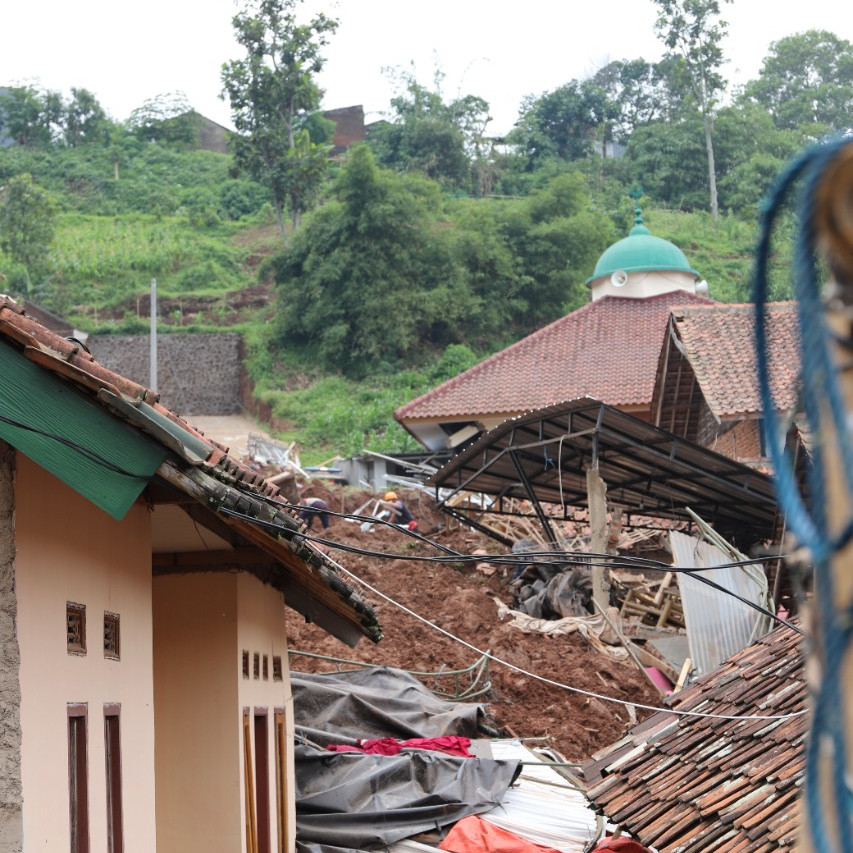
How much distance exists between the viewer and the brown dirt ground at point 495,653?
54.0 ft

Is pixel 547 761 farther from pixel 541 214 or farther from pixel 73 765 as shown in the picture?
pixel 541 214

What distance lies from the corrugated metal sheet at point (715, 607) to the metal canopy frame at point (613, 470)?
131cm

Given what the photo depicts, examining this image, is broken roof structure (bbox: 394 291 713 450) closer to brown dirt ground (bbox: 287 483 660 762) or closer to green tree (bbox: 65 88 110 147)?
brown dirt ground (bbox: 287 483 660 762)

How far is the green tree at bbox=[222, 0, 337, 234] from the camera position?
55906 millimetres

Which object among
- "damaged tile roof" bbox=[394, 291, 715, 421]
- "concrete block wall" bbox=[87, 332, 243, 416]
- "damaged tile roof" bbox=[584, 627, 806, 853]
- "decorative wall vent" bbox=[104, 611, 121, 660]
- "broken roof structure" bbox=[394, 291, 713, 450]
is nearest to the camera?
"decorative wall vent" bbox=[104, 611, 121, 660]

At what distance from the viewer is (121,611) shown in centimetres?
721

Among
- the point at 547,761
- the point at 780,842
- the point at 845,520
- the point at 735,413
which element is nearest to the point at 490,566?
the point at 735,413

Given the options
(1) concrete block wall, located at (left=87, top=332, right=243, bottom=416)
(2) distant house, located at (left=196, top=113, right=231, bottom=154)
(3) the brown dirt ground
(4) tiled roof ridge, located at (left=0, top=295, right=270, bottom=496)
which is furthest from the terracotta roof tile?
(2) distant house, located at (left=196, top=113, right=231, bottom=154)

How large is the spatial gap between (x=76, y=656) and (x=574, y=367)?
3151 centimetres

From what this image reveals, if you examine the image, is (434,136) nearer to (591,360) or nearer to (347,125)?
(347,125)

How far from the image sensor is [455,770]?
12289 mm

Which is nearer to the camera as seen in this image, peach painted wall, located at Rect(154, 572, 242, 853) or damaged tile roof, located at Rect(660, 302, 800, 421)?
peach painted wall, located at Rect(154, 572, 242, 853)

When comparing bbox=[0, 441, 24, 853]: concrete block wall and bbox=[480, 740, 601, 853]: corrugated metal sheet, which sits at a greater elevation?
bbox=[0, 441, 24, 853]: concrete block wall

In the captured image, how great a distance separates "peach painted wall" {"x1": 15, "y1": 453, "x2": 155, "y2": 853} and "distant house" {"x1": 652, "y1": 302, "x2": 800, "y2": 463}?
13991 millimetres
